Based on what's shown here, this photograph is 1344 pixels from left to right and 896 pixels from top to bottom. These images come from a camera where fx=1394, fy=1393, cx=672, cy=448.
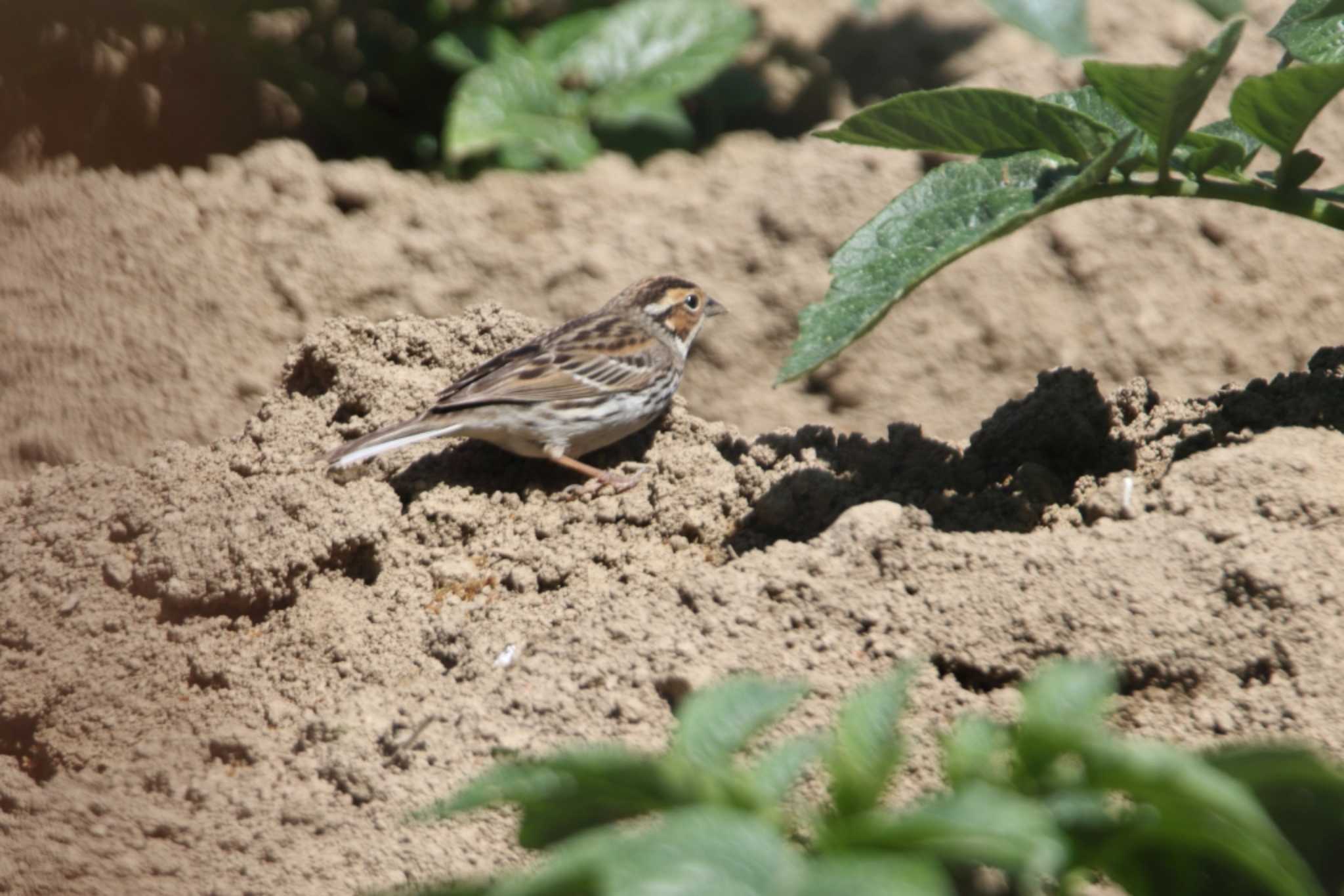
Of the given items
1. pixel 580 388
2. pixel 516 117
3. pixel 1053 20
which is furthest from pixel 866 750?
pixel 516 117

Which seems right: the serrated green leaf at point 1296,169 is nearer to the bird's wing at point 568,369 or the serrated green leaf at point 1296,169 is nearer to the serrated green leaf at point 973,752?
the serrated green leaf at point 973,752

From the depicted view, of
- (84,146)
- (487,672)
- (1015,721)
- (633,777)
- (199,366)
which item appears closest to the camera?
(633,777)

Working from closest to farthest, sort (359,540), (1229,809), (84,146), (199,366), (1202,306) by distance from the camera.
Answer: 1. (1229,809)
2. (359,540)
3. (199,366)
4. (1202,306)
5. (84,146)

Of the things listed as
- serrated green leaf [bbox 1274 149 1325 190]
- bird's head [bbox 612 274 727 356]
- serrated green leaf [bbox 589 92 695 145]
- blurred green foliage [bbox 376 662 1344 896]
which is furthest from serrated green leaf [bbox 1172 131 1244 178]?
serrated green leaf [bbox 589 92 695 145]

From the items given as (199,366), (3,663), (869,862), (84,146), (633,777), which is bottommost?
(869,862)

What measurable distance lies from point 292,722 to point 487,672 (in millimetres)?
505

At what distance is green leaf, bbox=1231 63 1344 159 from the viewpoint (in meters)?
3.13

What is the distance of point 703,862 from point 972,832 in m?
0.33

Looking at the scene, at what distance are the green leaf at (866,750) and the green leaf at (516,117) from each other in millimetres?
4368

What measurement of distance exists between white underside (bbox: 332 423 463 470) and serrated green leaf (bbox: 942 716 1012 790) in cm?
284

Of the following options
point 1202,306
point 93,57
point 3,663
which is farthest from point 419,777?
point 93,57

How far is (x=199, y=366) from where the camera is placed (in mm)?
5020

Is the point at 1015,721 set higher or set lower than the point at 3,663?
lower

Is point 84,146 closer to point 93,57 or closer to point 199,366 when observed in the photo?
point 93,57
